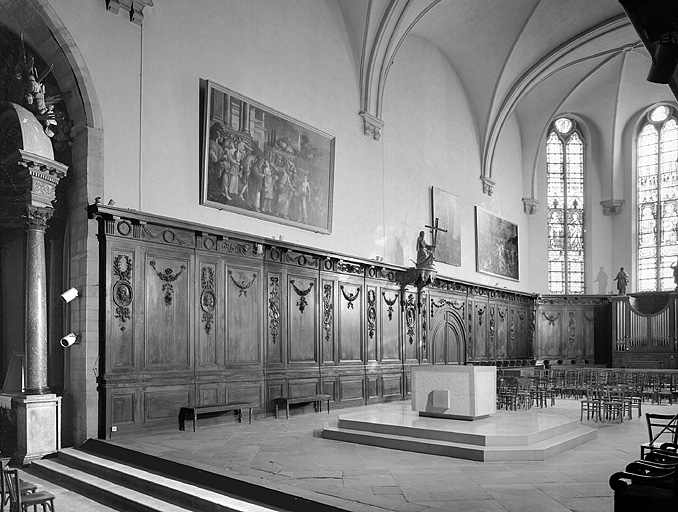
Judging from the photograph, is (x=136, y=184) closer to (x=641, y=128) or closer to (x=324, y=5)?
(x=324, y=5)

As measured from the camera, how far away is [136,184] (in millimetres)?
11539

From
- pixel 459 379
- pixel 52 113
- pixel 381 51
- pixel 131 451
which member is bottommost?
pixel 131 451

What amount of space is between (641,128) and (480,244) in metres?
9.57

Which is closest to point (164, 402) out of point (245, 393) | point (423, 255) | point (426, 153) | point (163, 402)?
point (163, 402)

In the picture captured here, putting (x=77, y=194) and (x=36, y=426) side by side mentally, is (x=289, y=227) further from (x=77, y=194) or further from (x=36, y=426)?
(x=36, y=426)

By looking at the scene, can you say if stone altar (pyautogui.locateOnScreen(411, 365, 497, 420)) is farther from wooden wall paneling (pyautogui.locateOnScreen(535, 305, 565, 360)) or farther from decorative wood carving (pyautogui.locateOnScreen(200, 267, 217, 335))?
wooden wall paneling (pyautogui.locateOnScreen(535, 305, 565, 360))

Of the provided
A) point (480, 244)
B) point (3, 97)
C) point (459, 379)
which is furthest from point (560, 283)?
point (3, 97)

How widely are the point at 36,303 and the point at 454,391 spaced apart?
6750 mm

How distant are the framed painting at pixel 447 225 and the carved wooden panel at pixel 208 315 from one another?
928 centimetres

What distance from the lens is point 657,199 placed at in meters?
26.4

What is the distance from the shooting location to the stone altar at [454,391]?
10.6 metres

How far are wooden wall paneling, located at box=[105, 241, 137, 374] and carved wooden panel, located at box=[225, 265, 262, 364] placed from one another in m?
2.06

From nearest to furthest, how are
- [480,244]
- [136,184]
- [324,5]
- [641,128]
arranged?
1. [136,184]
2. [324,5]
3. [480,244]
4. [641,128]

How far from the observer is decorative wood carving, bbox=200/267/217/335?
12352mm
